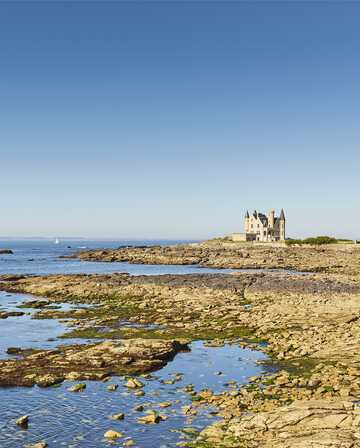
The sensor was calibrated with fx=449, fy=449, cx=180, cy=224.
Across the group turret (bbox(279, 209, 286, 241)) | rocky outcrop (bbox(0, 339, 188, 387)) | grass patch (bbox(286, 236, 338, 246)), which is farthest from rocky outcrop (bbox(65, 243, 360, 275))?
rocky outcrop (bbox(0, 339, 188, 387))

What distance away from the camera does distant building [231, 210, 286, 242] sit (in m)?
176

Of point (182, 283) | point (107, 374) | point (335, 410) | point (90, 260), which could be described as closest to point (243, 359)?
point (107, 374)

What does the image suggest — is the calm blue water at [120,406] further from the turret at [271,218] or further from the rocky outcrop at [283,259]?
the turret at [271,218]

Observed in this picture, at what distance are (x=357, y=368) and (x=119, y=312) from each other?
23.5 m

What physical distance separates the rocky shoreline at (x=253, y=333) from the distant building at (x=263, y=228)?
364ft

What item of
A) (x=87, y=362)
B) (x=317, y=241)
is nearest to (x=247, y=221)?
(x=317, y=241)

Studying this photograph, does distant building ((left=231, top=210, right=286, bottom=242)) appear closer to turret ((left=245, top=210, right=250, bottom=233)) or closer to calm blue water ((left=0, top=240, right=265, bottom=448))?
turret ((left=245, top=210, right=250, bottom=233))

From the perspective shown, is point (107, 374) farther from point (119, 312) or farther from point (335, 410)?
point (119, 312)

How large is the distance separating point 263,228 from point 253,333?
149574 mm

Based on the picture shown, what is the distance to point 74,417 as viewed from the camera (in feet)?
58.3

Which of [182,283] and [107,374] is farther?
[182,283]

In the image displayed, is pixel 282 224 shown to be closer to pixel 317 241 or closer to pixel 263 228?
pixel 263 228

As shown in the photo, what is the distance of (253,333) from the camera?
31.2 metres

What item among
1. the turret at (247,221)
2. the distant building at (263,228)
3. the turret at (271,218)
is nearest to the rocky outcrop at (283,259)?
the distant building at (263,228)
